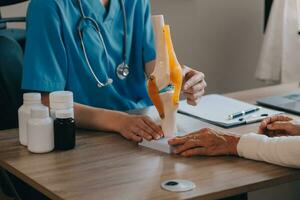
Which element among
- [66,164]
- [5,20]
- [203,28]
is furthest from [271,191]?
[203,28]

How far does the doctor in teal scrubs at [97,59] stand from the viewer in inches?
71.5

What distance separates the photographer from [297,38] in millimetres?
3107

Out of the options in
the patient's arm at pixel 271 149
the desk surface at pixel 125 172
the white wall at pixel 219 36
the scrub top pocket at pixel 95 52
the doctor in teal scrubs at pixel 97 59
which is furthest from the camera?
the white wall at pixel 219 36

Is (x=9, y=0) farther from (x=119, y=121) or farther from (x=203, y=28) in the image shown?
(x=203, y=28)

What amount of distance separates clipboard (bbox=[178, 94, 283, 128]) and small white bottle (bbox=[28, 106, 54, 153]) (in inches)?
19.3

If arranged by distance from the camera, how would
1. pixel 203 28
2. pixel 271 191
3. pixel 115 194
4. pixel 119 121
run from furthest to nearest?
pixel 203 28 → pixel 271 191 → pixel 119 121 → pixel 115 194

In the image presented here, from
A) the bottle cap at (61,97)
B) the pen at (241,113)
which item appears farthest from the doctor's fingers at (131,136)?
the pen at (241,113)

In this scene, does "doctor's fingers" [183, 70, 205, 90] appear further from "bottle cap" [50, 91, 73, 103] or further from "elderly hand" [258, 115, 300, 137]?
"bottle cap" [50, 91, 73, 103]

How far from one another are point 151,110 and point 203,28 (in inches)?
55.5

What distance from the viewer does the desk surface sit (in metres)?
1.37

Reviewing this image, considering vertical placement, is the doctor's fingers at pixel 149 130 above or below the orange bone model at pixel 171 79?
below

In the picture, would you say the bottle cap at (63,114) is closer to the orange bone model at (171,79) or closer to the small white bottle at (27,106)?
the small white bottle at (27,106)

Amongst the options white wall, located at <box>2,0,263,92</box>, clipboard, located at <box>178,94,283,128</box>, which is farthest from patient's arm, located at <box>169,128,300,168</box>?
white wall, located at <box>2,0,263,92</box>

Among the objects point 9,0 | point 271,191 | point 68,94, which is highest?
point 9,0
